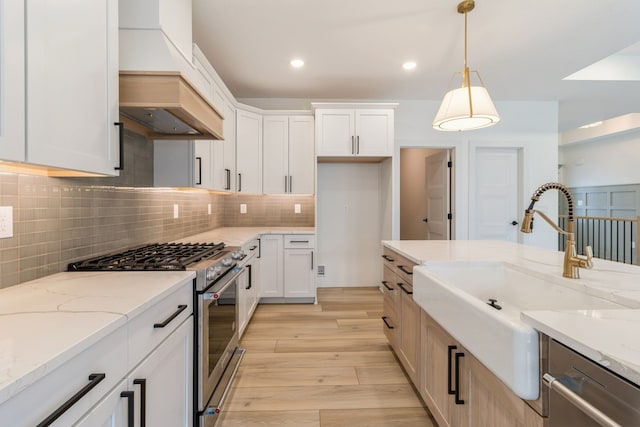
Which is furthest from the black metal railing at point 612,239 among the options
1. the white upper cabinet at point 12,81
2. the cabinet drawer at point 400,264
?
the white upper cabinet at point 12,81

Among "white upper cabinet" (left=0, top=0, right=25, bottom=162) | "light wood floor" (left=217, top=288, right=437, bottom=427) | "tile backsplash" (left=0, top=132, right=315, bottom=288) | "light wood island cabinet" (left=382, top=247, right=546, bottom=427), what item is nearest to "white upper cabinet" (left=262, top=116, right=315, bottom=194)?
"tile backsplash" (left=0, top=132, right=315, bottom=288)

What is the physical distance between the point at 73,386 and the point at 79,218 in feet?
3.85

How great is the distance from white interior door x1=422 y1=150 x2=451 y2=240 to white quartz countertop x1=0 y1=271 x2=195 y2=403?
390cm

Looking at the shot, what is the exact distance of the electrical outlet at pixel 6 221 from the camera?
118cm

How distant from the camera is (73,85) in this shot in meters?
1.10

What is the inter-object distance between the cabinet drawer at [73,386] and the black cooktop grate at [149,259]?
24.6 inches

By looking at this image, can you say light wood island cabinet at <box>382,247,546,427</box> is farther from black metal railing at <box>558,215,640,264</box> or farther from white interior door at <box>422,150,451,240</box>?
black metal railing at <box>558,215,640,264</box>

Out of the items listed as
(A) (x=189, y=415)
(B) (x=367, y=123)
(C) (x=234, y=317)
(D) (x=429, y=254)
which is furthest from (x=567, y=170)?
(A) (x=189, y=415)

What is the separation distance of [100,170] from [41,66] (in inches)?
16.6

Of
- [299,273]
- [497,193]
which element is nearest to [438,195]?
[497,193]

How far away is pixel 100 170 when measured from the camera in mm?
1274

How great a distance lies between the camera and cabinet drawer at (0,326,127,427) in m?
0.60

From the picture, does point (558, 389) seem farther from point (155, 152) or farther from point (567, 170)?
point (567, 170)

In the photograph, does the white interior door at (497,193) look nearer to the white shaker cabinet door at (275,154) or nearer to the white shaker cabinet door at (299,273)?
the white shaker cabinet door at (299,273)
